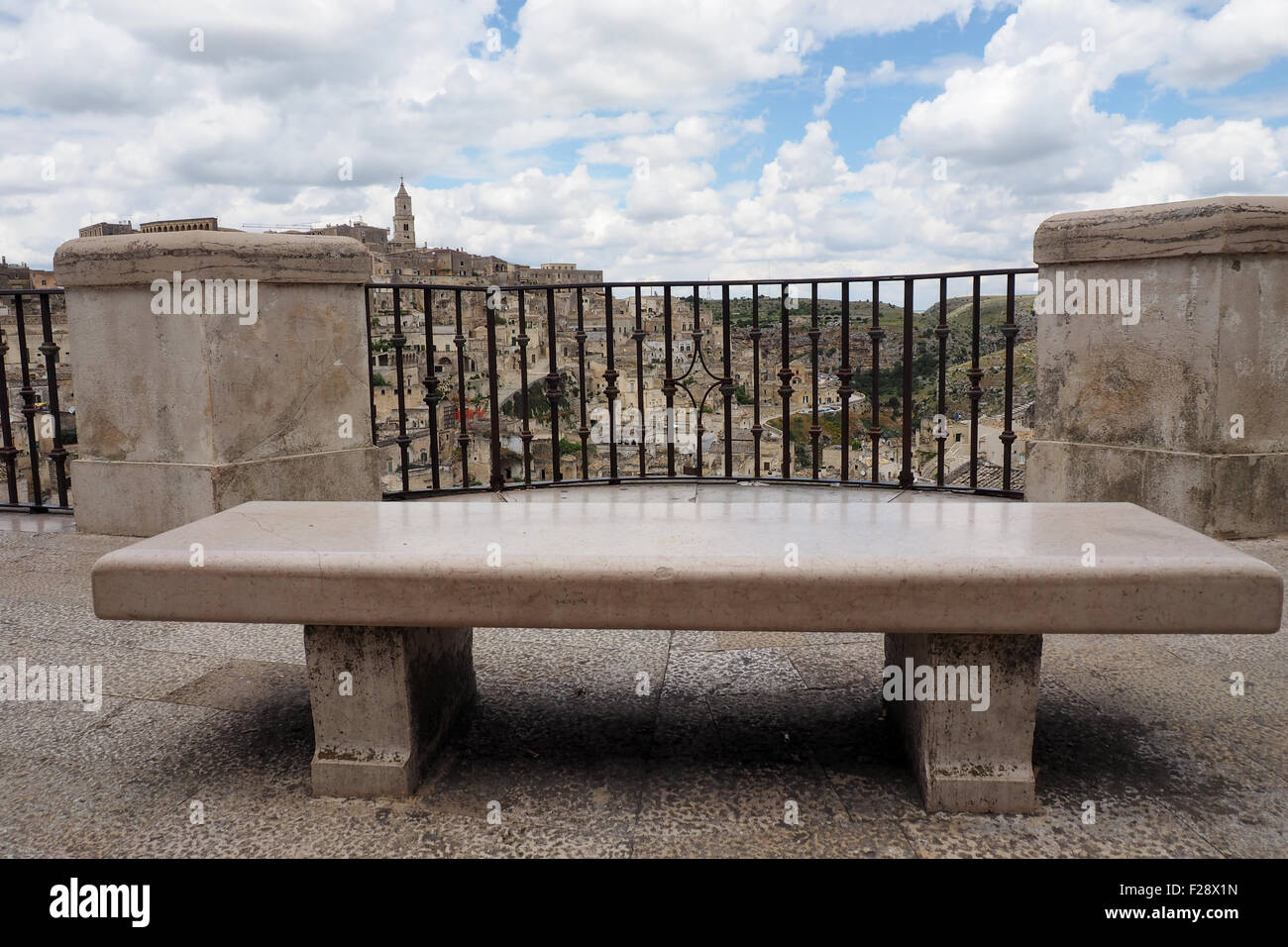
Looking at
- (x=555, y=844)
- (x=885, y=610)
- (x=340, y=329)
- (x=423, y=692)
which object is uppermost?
(x=340, y=329)

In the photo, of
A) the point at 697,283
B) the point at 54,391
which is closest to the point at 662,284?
the point at 697,283

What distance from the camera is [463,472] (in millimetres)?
5996

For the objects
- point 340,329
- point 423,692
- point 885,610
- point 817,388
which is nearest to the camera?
point 885,610

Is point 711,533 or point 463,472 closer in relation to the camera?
point 711,533

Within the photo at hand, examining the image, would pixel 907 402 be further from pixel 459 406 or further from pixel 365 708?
pixel 365 708

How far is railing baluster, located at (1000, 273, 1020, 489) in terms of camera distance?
5215mm

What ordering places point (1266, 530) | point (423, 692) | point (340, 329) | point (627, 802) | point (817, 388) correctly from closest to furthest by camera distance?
point (627, 802), point (423, 692), point (1266, 530), point (340, 329), point (817, 388)

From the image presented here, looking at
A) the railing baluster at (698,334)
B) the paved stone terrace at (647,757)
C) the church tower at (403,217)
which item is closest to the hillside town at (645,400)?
the railing baluster at (698,334)

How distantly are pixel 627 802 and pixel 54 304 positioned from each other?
19.5ft

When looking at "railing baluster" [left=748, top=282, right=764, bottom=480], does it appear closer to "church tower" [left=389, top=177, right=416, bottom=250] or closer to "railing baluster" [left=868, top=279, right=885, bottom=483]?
"railing baluster" [left=868, top=279, right=885, bottom=483]

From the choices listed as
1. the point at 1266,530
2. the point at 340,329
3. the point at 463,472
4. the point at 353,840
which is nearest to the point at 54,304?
the point at 340,329

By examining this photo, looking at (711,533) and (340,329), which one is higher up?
(340,329)

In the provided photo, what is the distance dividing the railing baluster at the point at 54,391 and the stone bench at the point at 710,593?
11.4ft

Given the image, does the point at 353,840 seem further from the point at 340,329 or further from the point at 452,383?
the point at 452,383
